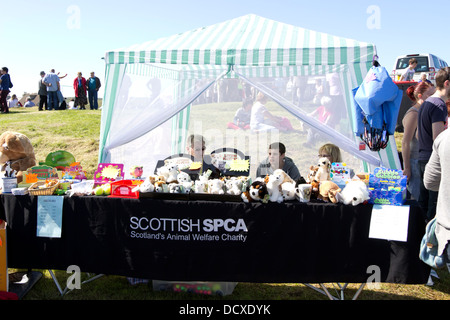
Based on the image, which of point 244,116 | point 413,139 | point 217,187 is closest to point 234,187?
point 217,187

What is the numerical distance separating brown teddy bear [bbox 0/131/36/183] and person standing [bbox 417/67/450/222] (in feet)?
10.8

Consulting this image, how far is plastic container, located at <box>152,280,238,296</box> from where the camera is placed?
2.61 metres

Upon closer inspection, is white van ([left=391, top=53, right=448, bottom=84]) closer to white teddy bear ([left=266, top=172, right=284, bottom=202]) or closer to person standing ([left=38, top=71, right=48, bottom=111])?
white teddy bear ([left=266, top=172, right=284, bottom=202])

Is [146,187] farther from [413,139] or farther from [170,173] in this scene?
[413,139]

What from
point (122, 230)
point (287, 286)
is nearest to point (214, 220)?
point (122, 230)

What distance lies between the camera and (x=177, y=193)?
2.33 meters

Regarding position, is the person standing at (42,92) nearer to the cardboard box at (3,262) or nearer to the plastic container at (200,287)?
the cardboard box at (3,262)

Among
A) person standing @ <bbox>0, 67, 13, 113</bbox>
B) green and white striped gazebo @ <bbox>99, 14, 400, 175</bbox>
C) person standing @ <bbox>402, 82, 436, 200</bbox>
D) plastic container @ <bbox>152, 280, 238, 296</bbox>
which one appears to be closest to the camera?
plastic container @ <bbox>152, 280, 238, 296</bbox>

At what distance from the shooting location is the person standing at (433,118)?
8.94ft

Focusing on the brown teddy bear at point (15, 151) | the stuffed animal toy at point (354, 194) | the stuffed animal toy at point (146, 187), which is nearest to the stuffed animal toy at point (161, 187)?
the stuffed animal toy at point (146, 187)

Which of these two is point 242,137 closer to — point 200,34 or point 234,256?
point 200,34

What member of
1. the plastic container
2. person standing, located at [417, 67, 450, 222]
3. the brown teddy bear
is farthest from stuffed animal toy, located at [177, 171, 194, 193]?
person standing, located at [417, 67, 450, 222]

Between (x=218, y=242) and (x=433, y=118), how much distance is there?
1.92 metres

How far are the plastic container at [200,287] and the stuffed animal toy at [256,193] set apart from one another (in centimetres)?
77
